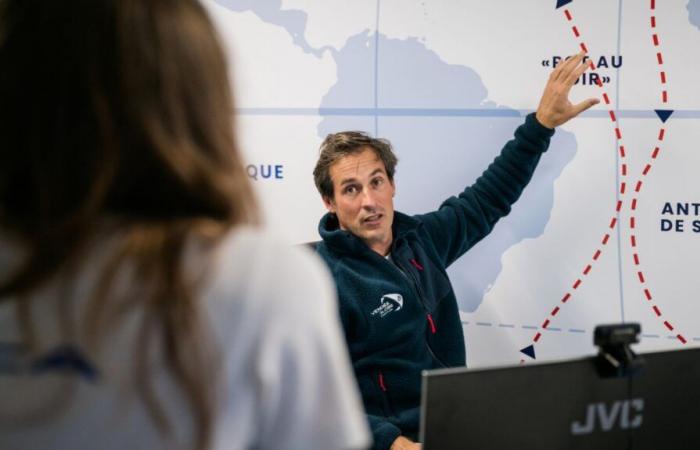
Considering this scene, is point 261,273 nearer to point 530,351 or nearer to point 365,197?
point 365,197

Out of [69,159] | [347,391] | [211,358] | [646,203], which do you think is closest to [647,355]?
[347,391]

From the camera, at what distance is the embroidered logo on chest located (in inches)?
89.6

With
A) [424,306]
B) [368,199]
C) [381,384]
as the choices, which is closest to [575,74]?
[368,199]

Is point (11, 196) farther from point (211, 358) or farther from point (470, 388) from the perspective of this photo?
point (470, 388)

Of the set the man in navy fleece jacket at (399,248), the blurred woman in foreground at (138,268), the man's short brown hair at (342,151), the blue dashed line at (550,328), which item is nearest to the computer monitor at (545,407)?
the blurred woman in foreground at (138,268)

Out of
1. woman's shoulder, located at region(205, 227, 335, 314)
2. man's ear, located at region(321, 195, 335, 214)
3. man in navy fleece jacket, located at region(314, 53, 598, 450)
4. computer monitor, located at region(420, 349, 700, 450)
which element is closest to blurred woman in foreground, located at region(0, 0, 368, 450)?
woman's shoulder, located at region(205, 227, 335, 314)

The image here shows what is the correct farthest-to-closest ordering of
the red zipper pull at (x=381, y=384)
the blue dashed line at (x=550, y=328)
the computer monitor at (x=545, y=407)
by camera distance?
the blue dashed line at (x=550, y=328)
the red zipper pull at (x=381, y=384)
the computer monitor at (x=545, y=407)

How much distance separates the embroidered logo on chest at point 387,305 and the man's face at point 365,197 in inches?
6.5

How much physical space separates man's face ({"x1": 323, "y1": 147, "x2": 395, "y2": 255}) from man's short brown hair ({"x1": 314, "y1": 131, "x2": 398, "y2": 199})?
0.04 feet

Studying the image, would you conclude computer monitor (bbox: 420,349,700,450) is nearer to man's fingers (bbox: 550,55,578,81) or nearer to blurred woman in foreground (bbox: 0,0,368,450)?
blurred woman in foreground (bbox: 0,0,368,450)

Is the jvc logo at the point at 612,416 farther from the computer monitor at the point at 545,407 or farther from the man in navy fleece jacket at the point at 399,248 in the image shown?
the man in navy fleece jacket at the point at 399,248

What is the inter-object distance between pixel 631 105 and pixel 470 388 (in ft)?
4.91

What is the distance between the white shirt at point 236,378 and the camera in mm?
691

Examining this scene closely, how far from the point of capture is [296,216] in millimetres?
2729
